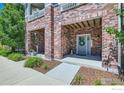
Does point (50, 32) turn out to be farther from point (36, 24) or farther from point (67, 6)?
point (36, 24)

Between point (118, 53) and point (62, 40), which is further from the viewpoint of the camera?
point (62, 40)

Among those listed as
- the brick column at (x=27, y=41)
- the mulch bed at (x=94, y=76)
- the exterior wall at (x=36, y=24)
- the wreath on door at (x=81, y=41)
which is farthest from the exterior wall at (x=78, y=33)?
the brick column at (x=27, y=41)

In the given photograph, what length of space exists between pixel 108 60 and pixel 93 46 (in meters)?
5.34

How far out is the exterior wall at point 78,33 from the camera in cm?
1380

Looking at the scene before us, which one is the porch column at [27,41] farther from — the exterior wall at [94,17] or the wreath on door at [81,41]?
the wreath on door at [81,41]

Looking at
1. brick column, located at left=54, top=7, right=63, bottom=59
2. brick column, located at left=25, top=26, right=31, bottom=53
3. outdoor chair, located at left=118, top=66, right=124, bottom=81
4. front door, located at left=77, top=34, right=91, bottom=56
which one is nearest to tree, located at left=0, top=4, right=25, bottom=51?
brick column, located at left=25, top=26, right=31, bottom=53

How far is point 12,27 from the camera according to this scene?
58.7ft

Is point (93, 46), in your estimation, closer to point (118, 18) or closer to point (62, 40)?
point (62, 40)

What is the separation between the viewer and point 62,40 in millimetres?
13312

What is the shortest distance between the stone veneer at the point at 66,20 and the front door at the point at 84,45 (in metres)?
2.22

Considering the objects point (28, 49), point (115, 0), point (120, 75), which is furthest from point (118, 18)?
point (28, 49)
